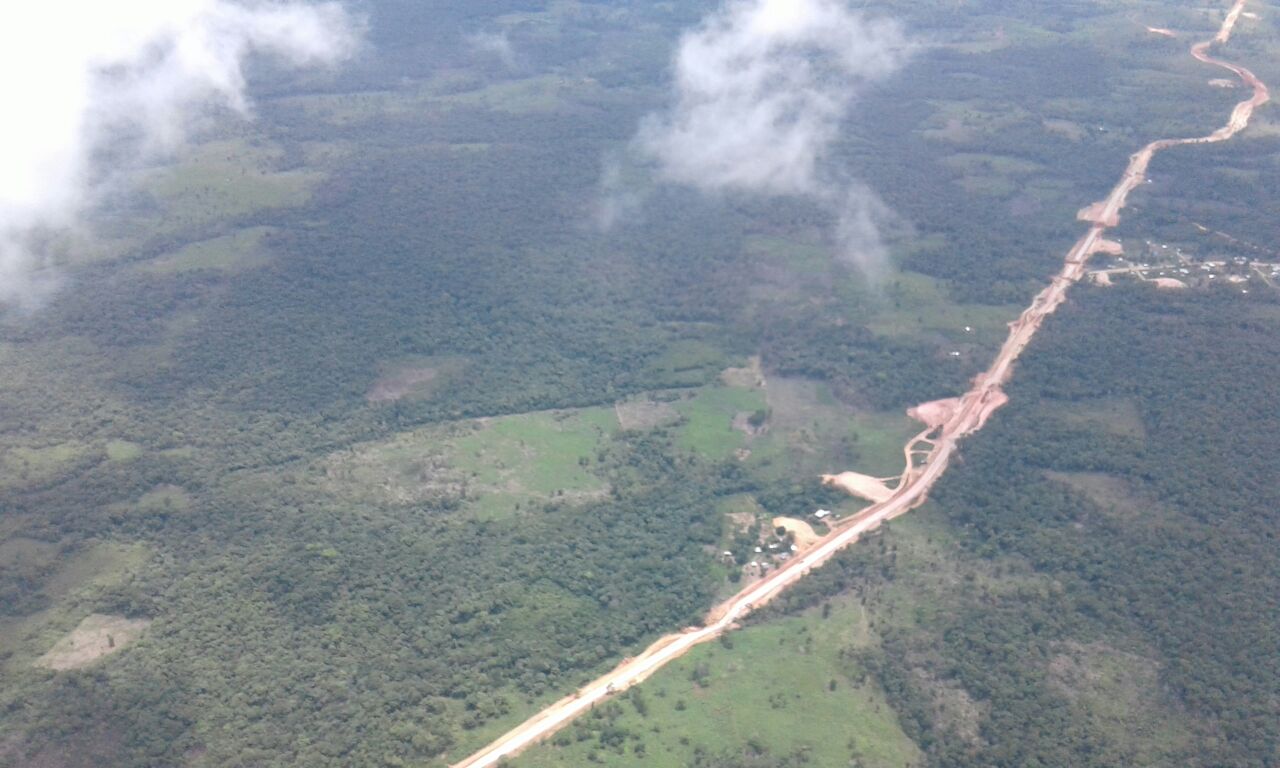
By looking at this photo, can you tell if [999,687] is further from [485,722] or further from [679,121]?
[679,121]

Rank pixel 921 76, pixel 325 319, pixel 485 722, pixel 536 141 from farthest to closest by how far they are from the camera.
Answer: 1. pixel 921 76
2. pixel 536 141
3. pixel 325 319
4. pixel 485 722

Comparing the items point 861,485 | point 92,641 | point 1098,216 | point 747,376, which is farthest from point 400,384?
point 1098,216

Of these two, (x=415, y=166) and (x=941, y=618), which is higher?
(x=415, y=166)

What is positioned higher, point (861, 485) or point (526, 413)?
point (526, 413)

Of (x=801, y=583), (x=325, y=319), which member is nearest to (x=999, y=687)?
(x=801, y=583)

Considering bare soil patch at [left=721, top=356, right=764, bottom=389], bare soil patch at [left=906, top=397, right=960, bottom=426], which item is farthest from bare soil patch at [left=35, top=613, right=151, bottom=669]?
bare soil patch at [left=906, top=397, right=960, bottom=426]

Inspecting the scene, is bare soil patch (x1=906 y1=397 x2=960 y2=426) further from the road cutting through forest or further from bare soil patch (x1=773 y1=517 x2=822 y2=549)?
bare soil patch (x1=773 y1=517 x2=822 y2=549)

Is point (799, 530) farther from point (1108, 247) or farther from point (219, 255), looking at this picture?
point (219, 255)
